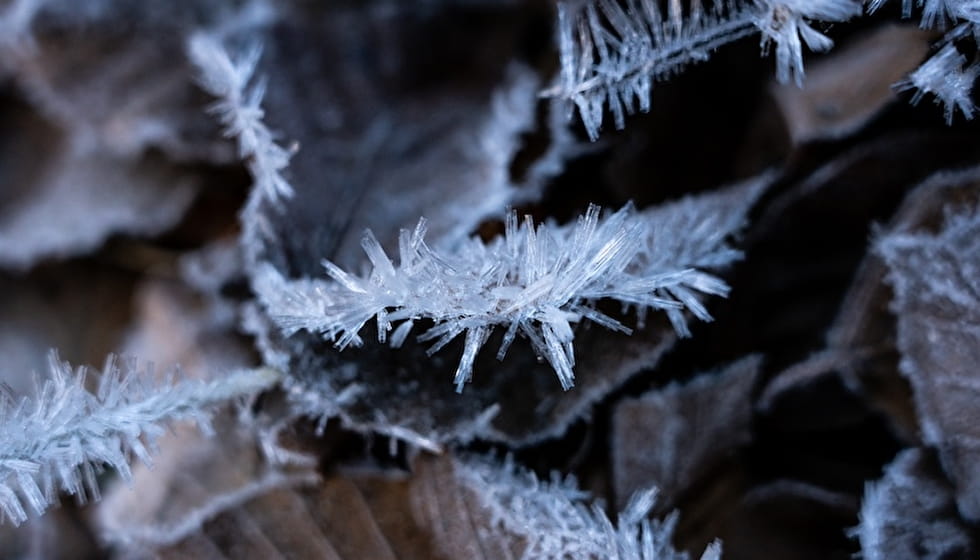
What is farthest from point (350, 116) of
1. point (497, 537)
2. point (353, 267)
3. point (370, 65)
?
point (497, 537)

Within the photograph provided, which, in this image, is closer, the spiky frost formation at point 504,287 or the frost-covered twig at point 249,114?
the spiky frost formation at point 504,287

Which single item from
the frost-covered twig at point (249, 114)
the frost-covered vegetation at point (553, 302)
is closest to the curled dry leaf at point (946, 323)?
the frost-covered vegetation at point (553, 302)

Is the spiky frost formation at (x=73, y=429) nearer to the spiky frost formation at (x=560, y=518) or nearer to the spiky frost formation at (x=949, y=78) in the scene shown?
the spiky frost formation at (x=560, y=518)

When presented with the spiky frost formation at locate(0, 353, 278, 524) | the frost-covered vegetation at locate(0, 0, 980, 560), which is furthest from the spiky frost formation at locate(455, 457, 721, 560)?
the spiky frost formation at locate(0, 353, 278, 524)

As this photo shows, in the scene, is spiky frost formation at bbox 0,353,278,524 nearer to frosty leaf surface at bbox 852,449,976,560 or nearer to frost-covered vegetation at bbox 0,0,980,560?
frost-covered vegetation at bbox 0,0,980,560

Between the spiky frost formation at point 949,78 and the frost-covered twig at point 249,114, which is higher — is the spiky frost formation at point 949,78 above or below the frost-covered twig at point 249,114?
below

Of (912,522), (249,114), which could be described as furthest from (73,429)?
(912,522)
